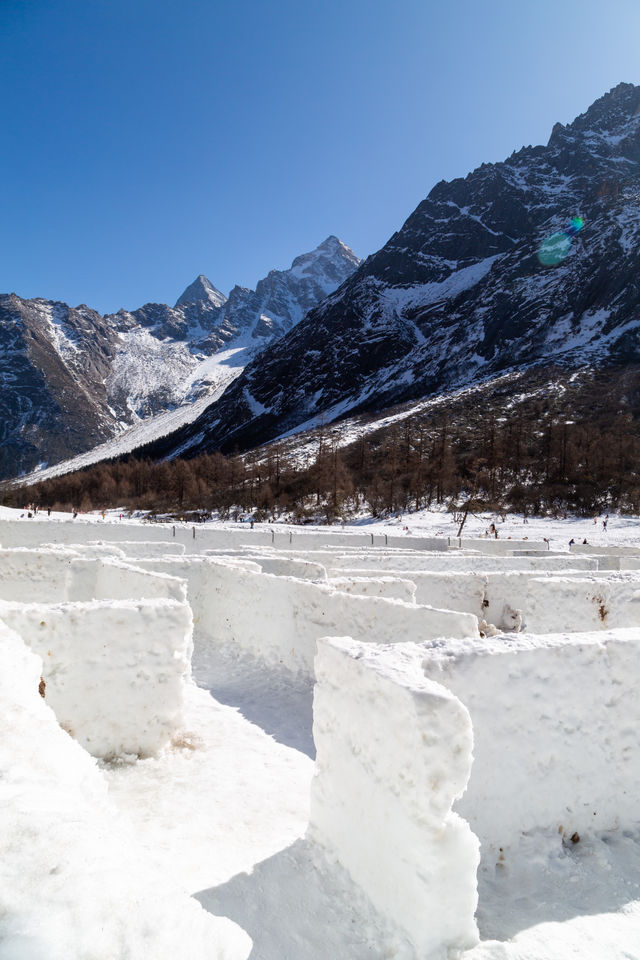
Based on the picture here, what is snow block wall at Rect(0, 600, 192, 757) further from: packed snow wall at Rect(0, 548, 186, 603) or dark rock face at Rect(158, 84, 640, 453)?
dark rock face at Rect(158, 84, 640, 453)

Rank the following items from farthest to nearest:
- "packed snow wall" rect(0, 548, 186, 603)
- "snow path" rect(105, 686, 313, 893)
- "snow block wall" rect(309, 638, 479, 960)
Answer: "packed snow wall" rect(0, 548, 186, 603)
"snow path" rect(105, 686, 313, 893)
"snow block wall" rect(309, 638, 479, 960)

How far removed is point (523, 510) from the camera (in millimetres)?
43625

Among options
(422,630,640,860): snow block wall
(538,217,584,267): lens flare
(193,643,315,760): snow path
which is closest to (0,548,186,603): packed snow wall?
(193,643,315,760): snow path

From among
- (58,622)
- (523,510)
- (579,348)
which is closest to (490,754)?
(58,622)

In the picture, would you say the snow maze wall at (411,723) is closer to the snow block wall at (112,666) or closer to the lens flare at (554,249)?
the snow block wall at (112,666)

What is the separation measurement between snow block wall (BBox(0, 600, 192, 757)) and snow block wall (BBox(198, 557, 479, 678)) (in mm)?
3158

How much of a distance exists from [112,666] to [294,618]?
4.05 metres

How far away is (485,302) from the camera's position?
137 m

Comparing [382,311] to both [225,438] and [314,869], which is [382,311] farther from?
[314,869]

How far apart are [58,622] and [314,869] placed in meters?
3.79

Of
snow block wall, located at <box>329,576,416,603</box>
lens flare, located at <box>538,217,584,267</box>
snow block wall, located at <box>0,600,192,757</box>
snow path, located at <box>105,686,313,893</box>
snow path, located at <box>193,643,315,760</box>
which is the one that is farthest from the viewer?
lens flare, located at <box>538,217,584,267</box>

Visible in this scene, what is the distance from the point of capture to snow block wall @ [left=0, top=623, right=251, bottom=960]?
5.59ft

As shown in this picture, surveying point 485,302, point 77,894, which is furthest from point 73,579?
point 485,302

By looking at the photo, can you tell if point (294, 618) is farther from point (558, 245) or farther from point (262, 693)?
point (558, 245)
